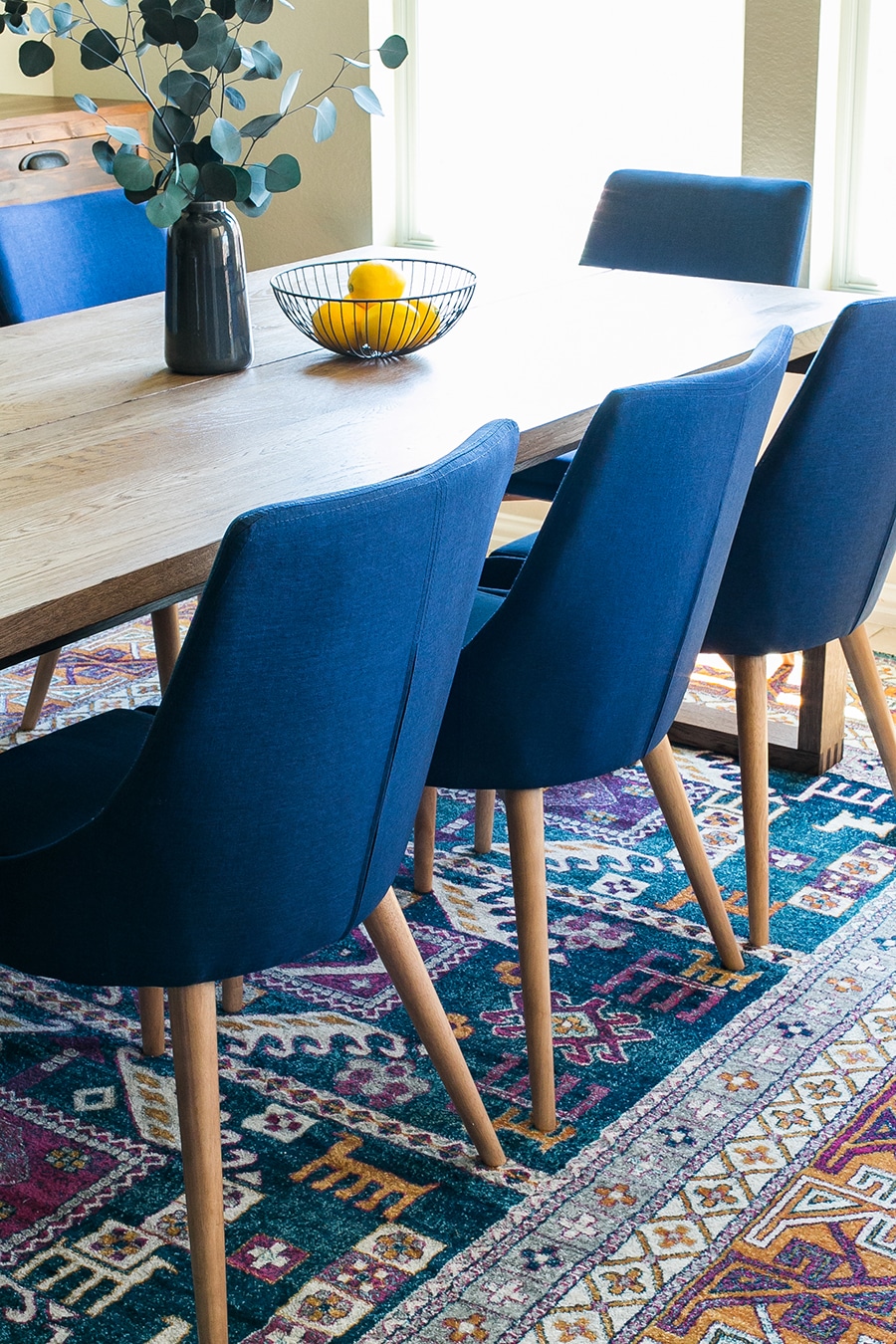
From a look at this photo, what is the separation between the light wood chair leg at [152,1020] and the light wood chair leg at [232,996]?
108mm

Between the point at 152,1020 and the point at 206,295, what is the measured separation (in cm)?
93

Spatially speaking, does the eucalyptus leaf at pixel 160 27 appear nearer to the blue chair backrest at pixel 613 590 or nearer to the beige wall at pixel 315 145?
the blue chair backrest at pixel 613 590

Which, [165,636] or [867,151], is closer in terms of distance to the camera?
[165,636]

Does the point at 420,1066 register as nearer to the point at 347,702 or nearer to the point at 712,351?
the point at 347,702

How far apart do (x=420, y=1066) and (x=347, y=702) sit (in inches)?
30.4

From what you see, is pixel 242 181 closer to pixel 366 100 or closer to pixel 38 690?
pixel 366 100

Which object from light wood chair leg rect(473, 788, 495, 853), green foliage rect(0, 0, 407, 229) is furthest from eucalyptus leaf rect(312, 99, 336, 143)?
light wood chair leg rect(473, 788, 495, 853)

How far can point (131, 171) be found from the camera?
198cm

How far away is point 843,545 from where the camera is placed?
213 centimetres

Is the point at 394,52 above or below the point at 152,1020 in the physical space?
above

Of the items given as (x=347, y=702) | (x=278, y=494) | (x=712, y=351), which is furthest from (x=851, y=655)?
(x=347, y=702)

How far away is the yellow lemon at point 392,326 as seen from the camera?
7.15ft

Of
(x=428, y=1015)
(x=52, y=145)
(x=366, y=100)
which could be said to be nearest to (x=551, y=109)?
(x=52, y=145)

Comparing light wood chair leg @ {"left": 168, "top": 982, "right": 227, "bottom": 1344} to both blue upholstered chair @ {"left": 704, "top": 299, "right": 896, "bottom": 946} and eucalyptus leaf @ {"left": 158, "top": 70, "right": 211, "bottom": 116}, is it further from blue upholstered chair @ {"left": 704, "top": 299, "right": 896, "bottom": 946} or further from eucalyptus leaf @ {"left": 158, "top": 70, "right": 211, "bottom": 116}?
eucalyptus leaf @ {"left": 158, "top": 70, "right": 211, "bottom": 116}
